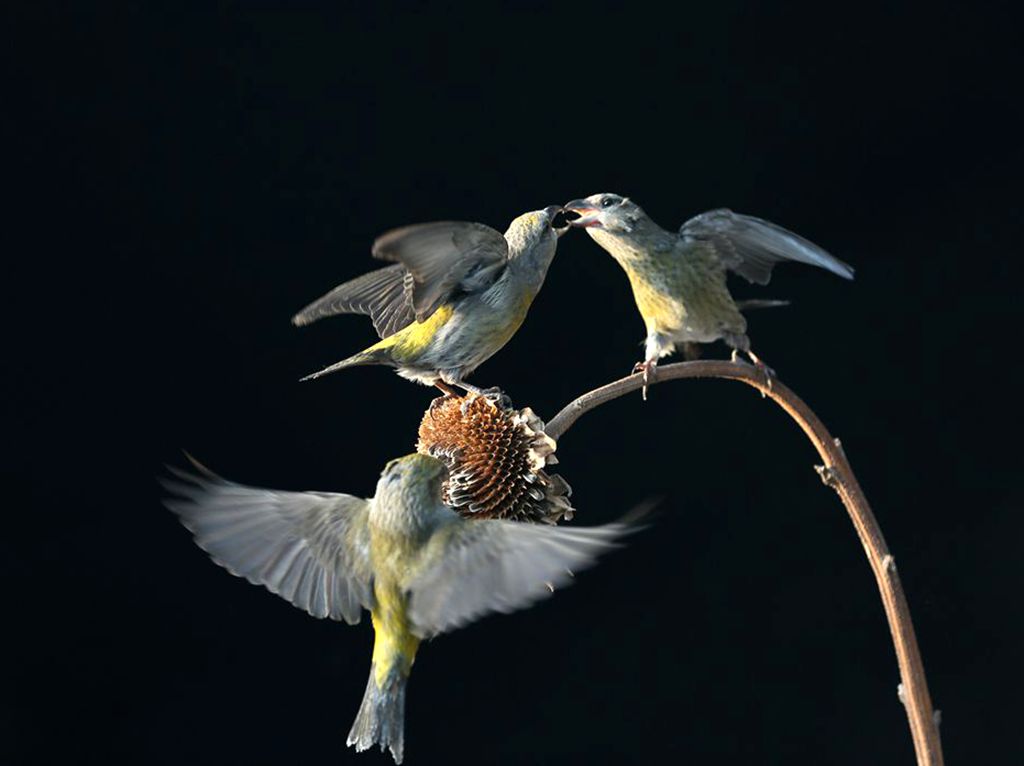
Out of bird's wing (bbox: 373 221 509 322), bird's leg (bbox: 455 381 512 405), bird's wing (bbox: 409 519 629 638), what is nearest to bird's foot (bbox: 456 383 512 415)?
bird's leg (bbox: 455 381 512 405)

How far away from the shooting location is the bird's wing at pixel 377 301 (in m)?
1.89

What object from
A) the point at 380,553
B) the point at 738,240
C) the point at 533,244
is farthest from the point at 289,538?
the point at 738,240

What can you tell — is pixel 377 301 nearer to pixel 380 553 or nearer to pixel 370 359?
pixel 370 359

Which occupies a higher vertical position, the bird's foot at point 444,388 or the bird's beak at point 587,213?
the bird's beak at point 587,213

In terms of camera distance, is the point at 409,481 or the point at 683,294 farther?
the point at 683,294

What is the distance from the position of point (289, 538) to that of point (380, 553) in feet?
0.42

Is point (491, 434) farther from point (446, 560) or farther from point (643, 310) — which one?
point (643, 310)

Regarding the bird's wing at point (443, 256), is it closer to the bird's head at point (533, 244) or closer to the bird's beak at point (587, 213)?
the bird's head at point (533, 244)

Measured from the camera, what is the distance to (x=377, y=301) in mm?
1922

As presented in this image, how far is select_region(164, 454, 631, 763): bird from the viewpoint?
4.57 feet

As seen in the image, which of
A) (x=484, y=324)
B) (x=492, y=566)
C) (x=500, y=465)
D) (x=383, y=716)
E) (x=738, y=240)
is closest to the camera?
(x=492, y=566)

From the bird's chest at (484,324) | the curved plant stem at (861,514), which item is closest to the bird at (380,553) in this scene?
the curved plant stem at (861,514)

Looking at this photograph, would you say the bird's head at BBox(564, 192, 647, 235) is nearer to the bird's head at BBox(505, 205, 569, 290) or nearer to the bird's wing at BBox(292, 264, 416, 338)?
the bird's head at BBox(505, 205, 569, 290)

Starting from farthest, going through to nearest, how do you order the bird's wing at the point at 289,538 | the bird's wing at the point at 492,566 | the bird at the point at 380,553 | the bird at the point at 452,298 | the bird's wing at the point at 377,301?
the bird's wing at the point at 377,301, the bird at the point at 452,298, the bird's wing at the point at 289,538, the bird at the point at 380,553, the bird's wing at the point at 492,566
